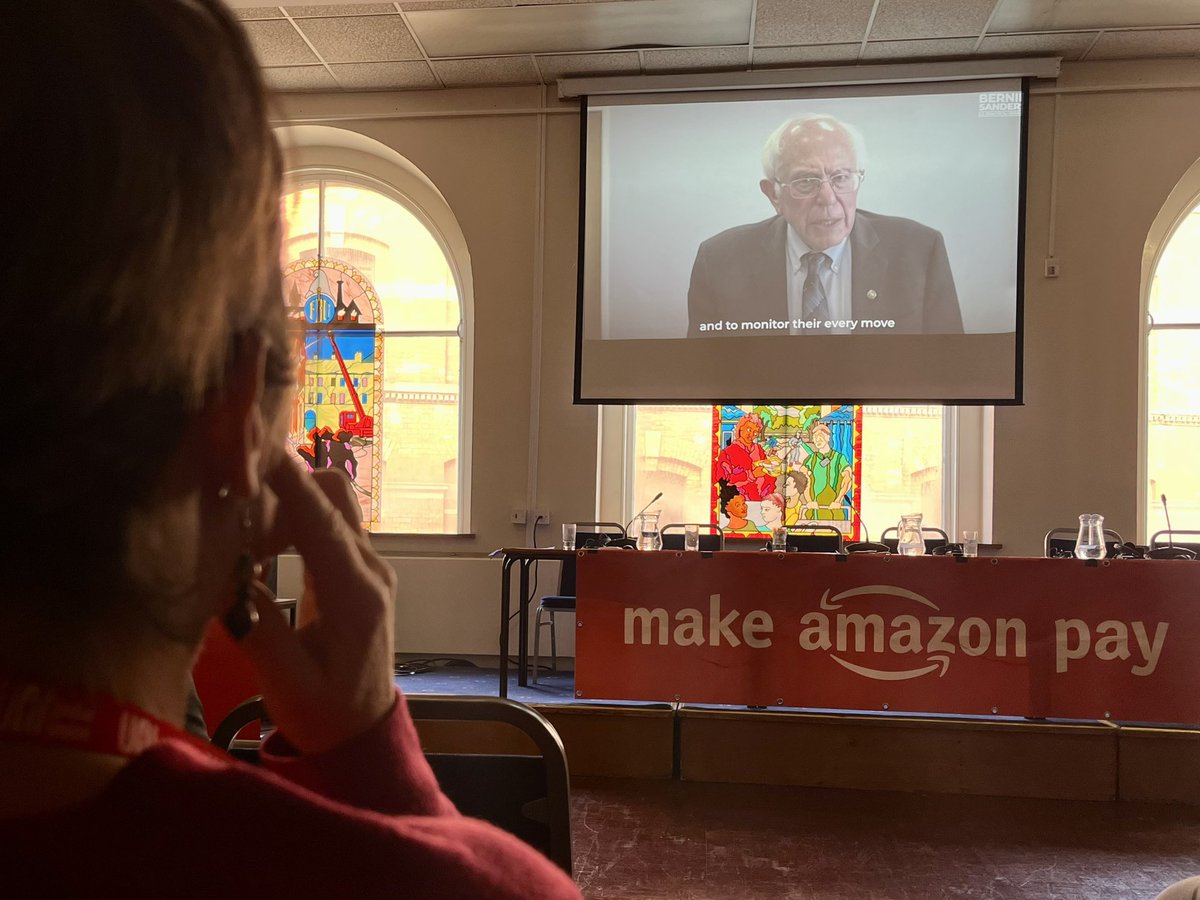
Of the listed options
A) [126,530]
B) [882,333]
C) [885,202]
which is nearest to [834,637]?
[882,333]

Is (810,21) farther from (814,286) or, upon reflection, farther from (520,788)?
(520,788)

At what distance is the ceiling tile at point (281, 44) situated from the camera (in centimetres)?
501

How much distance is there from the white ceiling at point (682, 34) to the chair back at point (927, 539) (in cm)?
281

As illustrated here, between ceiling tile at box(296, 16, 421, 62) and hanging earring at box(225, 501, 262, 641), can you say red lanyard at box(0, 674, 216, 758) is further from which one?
ceiling tile at box(296, 16, 421, 62)

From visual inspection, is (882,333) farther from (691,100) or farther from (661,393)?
(691,100)

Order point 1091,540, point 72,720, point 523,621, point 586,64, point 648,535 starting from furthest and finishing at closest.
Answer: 1. point 586,64
2. point 523,621
3. point 648,535
4. point 1091,540
5. point 72,720

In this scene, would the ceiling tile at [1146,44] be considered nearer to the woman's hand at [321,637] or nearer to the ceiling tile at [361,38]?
the ceiling tile at [361,38]

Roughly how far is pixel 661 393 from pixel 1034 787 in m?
2.99

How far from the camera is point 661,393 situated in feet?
17.7

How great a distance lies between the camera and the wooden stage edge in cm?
314

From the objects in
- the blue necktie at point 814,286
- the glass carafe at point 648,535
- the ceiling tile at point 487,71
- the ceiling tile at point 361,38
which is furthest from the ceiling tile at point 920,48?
the glass carafe at point 648,535

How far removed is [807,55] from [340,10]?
2711 mm

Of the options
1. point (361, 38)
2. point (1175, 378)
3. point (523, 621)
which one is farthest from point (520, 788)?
point (1175, 378)

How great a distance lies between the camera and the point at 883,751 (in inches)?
128
